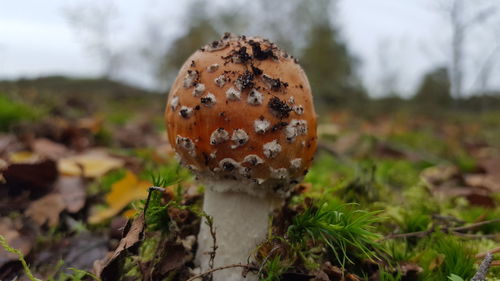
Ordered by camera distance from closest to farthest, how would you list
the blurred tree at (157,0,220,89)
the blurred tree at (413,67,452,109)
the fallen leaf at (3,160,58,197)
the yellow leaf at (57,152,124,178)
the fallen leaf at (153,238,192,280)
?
the fallen leaf at (153,238,192,280)
the fallen leaf at (3,160,58,197)
the yellow leaf at (57,152,124,178)
the blurred tree at (413,67,452,109)
the blurred tree at (157,0,220,89)

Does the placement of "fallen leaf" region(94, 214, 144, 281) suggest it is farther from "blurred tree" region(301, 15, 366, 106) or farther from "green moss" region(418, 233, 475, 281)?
Result: "blurred tree" region(301, 15, 366, 106)

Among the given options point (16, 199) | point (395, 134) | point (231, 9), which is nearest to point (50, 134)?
point (16, 199)

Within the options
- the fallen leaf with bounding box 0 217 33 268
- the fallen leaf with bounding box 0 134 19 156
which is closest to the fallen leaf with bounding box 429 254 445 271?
the fallen leaf with bounding box 0 217 33 268

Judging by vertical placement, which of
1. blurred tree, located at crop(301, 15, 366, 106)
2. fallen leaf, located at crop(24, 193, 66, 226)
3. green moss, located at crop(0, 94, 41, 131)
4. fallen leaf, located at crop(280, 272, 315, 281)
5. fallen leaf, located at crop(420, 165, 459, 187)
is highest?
blurred tree, located at crop(301, 15, 366, 106)

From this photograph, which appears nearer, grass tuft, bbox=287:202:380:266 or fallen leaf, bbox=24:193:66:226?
grass tuft, bbox=287:202:380:266

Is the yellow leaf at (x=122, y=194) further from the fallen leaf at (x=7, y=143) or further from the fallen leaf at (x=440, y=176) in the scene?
the fallen leaf at (x=440, y=176)

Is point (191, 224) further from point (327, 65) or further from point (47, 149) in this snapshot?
point (327, 65)

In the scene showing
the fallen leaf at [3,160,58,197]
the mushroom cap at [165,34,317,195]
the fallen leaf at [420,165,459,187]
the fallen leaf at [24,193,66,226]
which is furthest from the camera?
the fallen leaf at [420,165,459,187]
